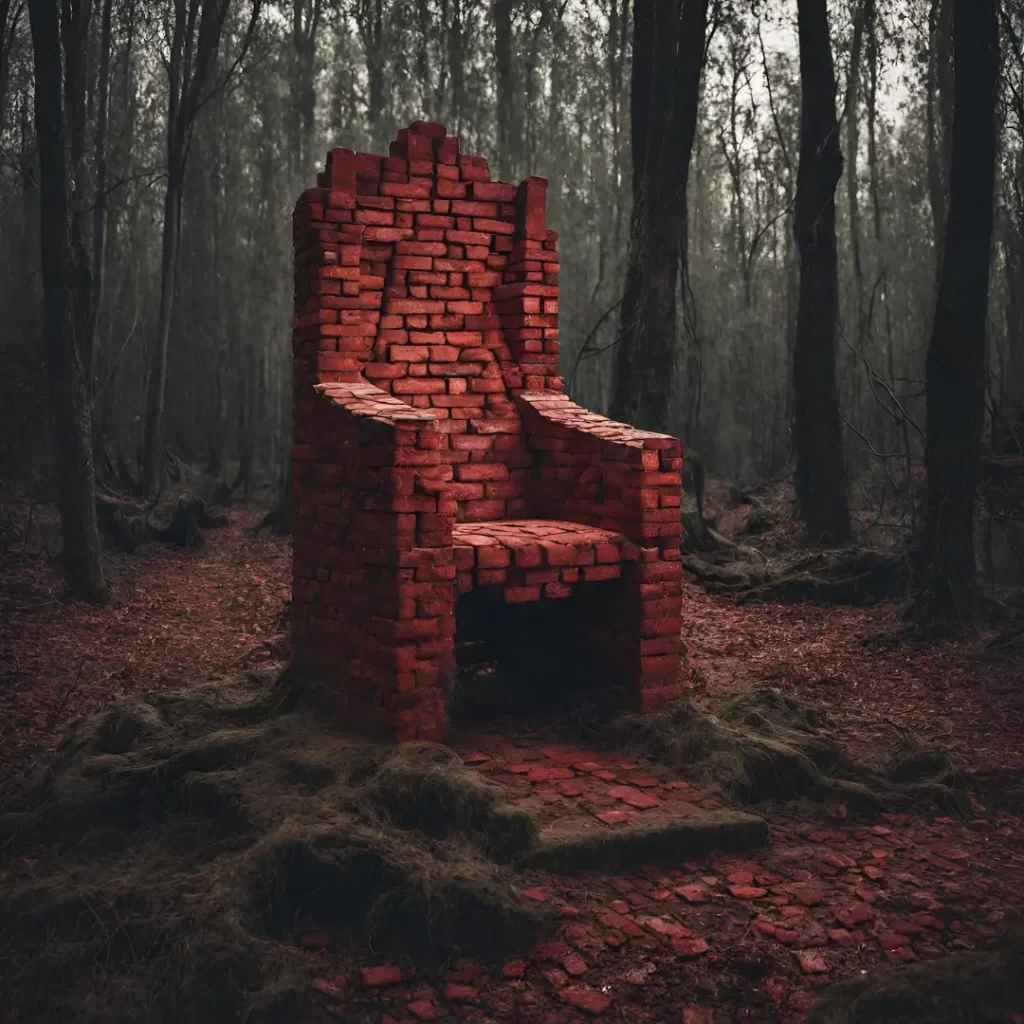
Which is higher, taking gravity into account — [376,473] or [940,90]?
[940,90]

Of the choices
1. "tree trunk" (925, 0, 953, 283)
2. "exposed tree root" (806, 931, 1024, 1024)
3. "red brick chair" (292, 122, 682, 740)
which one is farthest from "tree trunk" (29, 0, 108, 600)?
"tree trunk" (925, 0, 953, 283)

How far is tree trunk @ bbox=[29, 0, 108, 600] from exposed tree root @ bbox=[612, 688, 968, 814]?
627 centimetres

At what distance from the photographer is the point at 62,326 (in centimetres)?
972

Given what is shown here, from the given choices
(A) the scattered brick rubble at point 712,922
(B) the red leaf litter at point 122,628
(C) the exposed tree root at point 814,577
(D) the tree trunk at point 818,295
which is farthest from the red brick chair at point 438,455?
(D) the tree trunk at point 818,295

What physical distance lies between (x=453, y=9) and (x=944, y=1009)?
80.9 feet

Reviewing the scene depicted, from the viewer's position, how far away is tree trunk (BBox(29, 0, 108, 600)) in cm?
958

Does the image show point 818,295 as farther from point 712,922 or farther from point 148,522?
point 712,922

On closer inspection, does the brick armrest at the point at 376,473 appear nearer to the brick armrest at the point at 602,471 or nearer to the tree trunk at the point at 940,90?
the brick armrest at the point at 602,471

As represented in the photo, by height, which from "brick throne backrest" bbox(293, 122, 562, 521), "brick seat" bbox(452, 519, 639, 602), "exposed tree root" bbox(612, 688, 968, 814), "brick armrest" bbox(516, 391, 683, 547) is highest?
"brick throne backrest" bbox(293, 122, 562, 521)

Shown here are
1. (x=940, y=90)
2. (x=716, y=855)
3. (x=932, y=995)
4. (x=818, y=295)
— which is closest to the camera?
(x=932, y=995)

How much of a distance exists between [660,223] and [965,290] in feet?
12.9

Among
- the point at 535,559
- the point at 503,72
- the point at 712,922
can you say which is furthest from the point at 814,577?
the point at 503,72

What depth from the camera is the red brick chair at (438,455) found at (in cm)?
524

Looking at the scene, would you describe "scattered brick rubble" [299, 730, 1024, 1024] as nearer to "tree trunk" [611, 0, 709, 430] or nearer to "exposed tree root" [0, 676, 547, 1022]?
"exposed tree root" [0, 676, 547, 1022]
